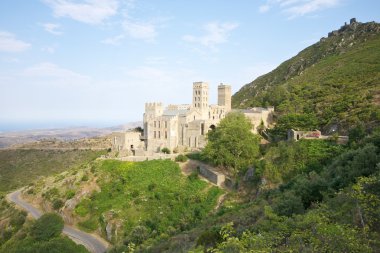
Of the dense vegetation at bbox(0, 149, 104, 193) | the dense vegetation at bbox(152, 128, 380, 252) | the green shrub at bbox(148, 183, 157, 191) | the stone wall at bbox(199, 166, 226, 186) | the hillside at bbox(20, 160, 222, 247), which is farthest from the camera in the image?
the dense vegetation at bbox(0, 149, 104, 193)

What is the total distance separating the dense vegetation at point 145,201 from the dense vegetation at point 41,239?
4.91 m

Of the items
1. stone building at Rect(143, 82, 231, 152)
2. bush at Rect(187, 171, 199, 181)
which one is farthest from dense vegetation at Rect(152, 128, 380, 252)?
stone building at Rect(143, 82, 231, 152)

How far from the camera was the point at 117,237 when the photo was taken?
40219 mm

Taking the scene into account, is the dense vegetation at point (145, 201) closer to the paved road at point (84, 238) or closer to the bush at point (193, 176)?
the bush at point (193, 176)

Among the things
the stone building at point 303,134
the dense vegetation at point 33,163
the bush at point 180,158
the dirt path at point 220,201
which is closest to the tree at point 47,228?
the bush at point 180,158

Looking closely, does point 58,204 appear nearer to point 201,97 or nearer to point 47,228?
point 47,228

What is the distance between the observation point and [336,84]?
74.6m

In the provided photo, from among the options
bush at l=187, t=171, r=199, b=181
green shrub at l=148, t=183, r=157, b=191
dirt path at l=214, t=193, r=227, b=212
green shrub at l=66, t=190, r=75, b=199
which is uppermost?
bush at l=187, t=171, r=199, b=181

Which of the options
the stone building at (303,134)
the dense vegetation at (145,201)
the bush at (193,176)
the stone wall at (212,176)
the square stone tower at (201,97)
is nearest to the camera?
the dense vegetation at (145,201)

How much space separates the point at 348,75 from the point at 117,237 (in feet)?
221

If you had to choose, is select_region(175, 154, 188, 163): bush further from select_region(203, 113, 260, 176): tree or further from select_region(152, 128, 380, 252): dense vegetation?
select_region(152, 128, 380, 252): dense vegetation

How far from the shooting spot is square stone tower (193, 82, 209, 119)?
64.1 m

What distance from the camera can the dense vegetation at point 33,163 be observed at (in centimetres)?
7631

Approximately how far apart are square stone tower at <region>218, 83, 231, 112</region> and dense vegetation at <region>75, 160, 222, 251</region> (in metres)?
24.1
